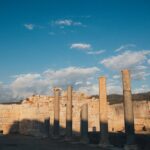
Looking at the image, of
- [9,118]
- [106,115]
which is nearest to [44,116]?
[9,118]

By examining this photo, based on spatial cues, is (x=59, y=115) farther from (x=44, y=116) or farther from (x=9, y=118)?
(x=9, y=118)

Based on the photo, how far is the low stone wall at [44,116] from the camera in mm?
29905

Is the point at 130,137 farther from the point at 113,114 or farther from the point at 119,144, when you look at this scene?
the point at 113,114

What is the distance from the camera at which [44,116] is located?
103 feet

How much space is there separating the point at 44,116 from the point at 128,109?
1648cm

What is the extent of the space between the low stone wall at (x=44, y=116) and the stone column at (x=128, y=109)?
41.1 feet

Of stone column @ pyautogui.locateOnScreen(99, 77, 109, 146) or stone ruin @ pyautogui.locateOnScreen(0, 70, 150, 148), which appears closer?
stone column @ pyautogui.locateOnScreen(99, 77, 109, 146)

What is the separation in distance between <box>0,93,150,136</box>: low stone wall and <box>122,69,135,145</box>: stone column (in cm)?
1254

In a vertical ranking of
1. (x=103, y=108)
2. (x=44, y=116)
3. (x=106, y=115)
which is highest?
(x=103, y=108)

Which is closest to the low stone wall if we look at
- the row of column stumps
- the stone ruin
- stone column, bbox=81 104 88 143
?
the stone ruin

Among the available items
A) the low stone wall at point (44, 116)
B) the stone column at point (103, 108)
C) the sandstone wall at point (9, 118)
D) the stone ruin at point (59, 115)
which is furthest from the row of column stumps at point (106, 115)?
the sandstone wall at point (9, 118)

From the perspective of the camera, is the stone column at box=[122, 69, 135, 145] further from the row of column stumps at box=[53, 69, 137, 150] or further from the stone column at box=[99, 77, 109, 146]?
the stone column at box=[99, 77, 109, 146]

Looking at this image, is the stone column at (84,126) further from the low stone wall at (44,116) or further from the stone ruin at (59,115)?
the low stone wall at (44,116)

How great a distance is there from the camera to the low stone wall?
29.9 m
